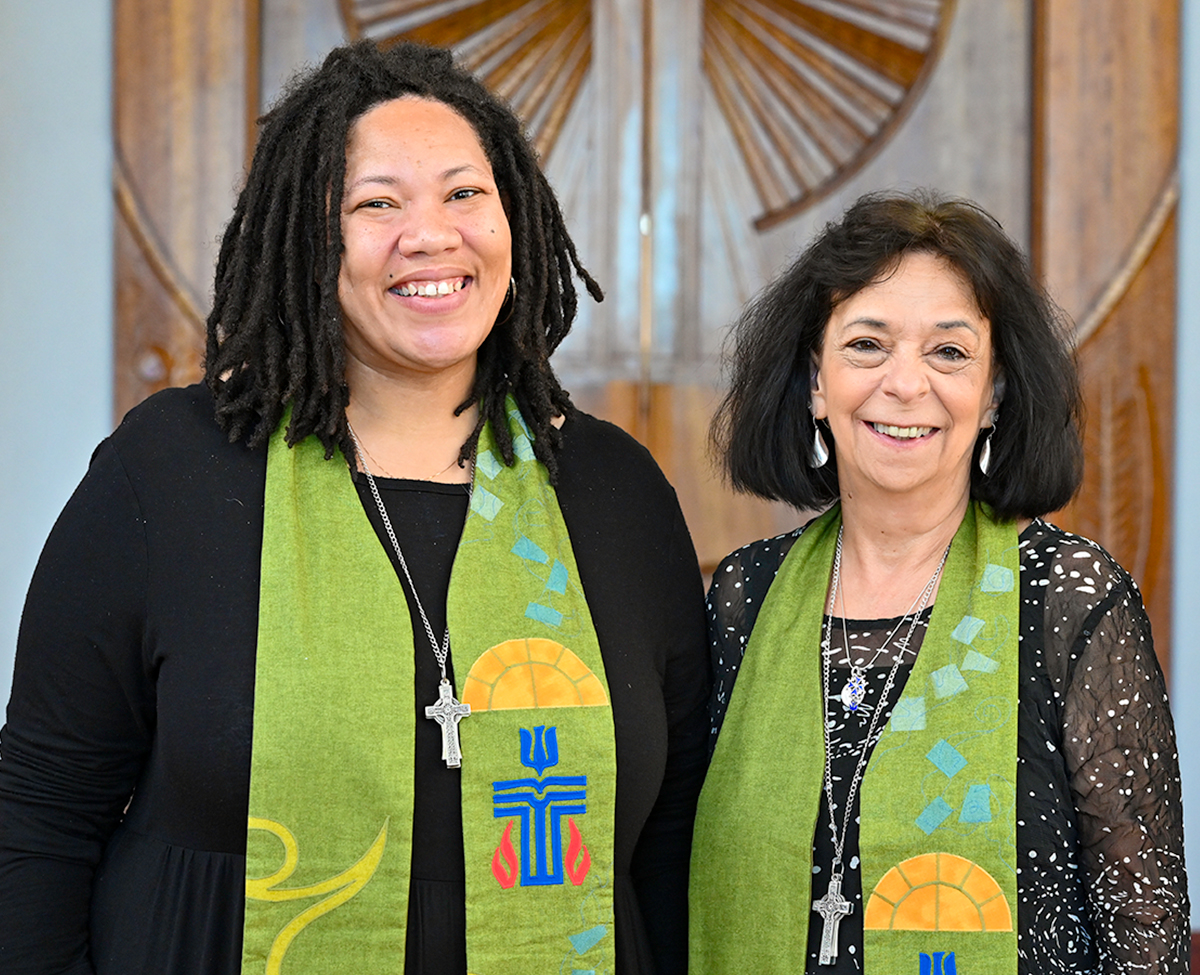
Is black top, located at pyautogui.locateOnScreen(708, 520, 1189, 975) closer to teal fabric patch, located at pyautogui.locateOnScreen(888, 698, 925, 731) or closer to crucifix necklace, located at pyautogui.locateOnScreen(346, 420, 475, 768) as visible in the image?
teal fabric patch, located at pyautogui.locateOnScreen(888, 698, 925, 731)

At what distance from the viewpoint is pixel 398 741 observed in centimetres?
160

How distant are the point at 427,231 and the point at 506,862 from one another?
2.52 feet

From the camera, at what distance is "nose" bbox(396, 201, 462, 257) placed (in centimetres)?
167

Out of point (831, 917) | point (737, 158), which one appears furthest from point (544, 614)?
point (737, 158)

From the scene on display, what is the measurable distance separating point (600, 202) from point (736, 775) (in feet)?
5.25

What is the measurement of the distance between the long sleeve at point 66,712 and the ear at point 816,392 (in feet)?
3.02

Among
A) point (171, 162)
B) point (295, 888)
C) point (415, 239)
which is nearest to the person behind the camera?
point (295, 888)

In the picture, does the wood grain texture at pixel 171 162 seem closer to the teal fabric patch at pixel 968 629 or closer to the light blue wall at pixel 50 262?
the light blue wall at pixel 50 262

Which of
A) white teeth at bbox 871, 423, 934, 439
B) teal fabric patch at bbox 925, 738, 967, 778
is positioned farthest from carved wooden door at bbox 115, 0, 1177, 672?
teal fabric patch at bbox 925, 738, 967, 778

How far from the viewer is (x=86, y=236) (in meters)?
2.92

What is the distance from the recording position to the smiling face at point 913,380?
5.79 feet

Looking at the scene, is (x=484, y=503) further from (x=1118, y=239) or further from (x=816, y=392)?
(x=1118, y=239)

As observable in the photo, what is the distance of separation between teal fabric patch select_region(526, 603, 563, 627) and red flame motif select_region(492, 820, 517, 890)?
0.85 ft

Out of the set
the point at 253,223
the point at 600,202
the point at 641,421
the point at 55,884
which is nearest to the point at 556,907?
the point at 55,884
